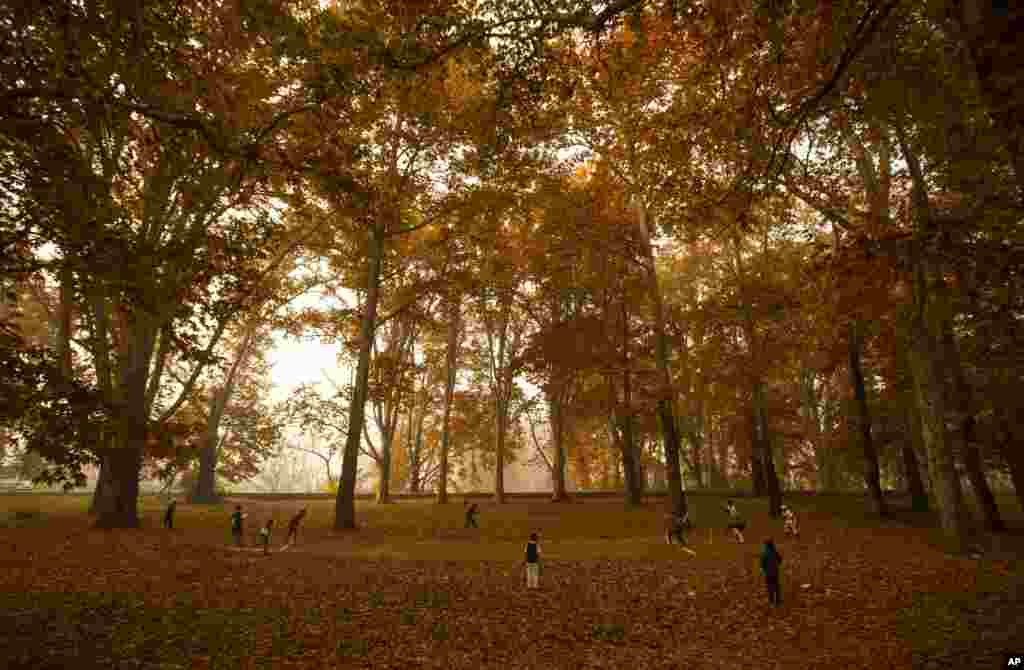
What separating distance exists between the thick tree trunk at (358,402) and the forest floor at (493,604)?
112 inches

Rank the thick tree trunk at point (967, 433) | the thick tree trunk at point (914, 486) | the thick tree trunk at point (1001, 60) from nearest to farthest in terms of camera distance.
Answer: the thick tree trunk at point (1001, 60) → the thick tree trunk at point (967, 433) → the thick tree trunk at point (914, 486)

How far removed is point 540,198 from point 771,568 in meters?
19.7

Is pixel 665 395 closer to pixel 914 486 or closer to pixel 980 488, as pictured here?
pixel 980 488

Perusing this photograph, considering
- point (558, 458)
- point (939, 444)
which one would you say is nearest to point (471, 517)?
point (558, 458)

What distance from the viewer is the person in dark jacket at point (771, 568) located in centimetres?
1188

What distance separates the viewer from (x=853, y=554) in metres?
16.7

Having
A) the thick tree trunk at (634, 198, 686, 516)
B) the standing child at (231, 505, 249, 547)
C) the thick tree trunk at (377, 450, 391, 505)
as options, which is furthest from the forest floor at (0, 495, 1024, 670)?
the thick tree trunk at (377, 450, 391, 505)

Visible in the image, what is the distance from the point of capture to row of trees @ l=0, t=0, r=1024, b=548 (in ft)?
27.3

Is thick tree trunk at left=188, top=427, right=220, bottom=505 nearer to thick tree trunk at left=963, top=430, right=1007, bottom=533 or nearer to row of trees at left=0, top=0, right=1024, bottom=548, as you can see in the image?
row of trees at left=0, top=0, right=1024, bottom=548

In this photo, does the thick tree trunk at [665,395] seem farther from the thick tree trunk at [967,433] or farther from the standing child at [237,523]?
the standing child at [237,523]

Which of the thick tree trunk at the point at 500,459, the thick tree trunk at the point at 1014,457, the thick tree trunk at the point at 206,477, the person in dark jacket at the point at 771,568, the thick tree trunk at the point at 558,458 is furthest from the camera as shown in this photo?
the thick tree trunk at the point at 206,477

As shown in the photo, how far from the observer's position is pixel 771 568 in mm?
11922

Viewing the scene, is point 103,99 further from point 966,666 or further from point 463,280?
point 463,280

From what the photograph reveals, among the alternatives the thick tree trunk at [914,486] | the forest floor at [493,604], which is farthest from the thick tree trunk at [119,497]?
the thick tree trunk at [914,486]
